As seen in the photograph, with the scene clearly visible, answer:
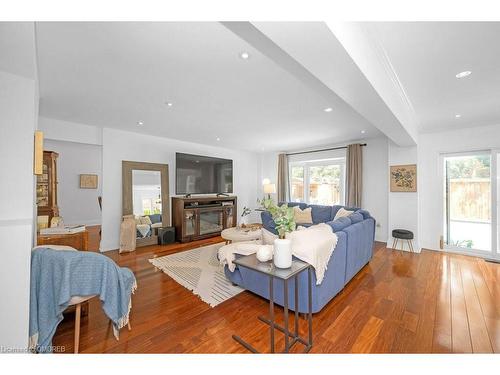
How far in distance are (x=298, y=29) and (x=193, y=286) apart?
279 cm

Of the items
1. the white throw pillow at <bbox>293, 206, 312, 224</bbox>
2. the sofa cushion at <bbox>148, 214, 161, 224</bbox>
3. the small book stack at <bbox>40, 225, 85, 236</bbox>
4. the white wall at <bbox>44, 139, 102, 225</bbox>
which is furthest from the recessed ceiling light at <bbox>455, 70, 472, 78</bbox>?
the white wall at <bbox>44, 139, 102, 225</bbox>

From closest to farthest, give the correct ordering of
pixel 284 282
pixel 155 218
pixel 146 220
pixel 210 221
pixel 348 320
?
pixel 284 282, pixel 348 320, pixel 146 220, pixel 155 218, pixel 210 221

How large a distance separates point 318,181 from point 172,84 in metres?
4.79

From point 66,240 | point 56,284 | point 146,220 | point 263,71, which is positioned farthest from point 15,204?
point 146,220

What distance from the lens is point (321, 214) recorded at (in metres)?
5.03

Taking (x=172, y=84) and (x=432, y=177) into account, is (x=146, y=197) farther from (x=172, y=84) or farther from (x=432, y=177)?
(x=432, y=177)

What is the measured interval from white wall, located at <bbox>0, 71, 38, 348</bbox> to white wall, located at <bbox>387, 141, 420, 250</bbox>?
5.48 m

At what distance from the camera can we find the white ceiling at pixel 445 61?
4.91 feet

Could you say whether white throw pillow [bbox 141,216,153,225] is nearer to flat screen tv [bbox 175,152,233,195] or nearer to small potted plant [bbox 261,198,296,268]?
flat screen tv [bbox 175,152,233,195]

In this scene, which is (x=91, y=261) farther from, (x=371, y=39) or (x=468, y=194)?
(x=468, y=194)

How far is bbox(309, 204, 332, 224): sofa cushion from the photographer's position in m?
4.94

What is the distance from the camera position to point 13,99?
4.77ft

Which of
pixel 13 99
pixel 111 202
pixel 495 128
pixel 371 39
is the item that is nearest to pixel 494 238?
pixel 495 128
